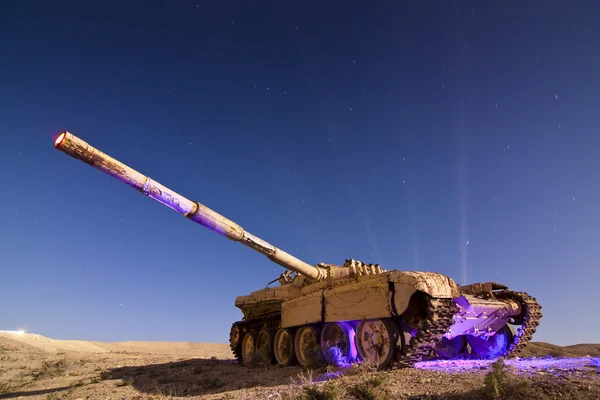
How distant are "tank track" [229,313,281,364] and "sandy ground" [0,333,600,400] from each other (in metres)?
1.70

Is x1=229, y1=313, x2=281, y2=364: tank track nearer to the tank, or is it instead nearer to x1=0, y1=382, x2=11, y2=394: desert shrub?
the tank

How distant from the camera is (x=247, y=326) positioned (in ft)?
57.8

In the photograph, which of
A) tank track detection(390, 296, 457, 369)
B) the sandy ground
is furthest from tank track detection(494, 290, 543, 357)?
tank track detection(390, 296, 457, 369)

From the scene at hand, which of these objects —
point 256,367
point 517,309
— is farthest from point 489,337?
point 256,367

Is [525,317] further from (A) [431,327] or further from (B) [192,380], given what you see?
(B) [192,380]

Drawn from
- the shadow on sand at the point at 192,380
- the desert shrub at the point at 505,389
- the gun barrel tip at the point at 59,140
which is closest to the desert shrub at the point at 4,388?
the shadow on sand at the point at 192,380

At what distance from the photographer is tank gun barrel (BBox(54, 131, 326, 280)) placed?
9305mm

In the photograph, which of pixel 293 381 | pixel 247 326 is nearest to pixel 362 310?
pixel 293 381

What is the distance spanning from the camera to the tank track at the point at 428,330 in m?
8.84

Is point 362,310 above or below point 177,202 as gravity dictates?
below

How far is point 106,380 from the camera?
1291 centimetres

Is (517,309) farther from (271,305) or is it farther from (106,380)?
(106,380)

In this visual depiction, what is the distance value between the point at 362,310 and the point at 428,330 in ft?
6.41

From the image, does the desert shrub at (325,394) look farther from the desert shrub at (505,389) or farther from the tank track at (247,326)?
the tank track at (247,326)
